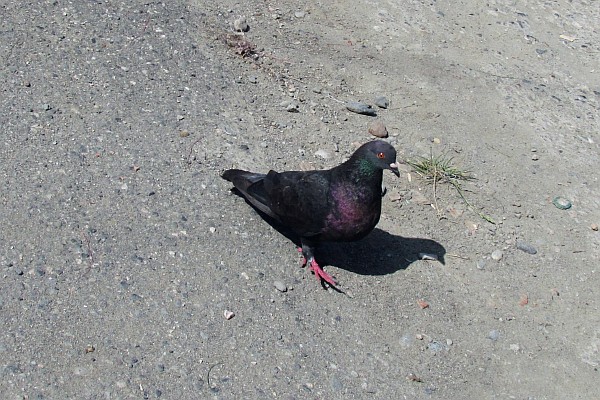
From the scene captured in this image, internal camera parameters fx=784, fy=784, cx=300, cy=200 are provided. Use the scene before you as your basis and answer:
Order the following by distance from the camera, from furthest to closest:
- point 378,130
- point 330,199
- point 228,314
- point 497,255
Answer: point 378,130 → point 497,255 → point 330,199 → point 228,314

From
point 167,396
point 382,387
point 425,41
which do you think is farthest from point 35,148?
point 425,41

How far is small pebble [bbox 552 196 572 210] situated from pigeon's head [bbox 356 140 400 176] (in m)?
2.16

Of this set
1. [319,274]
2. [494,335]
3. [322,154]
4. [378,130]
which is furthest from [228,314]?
[378,130]

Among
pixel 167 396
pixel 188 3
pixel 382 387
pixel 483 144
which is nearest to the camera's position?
A: pixel 167 396

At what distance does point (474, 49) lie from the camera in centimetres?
865

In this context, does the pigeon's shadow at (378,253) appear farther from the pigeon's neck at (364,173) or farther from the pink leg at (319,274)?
the pigeon's neck at (364,173)

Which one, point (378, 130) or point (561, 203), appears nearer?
point (561, 203)

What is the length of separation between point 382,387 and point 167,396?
1.38 metres

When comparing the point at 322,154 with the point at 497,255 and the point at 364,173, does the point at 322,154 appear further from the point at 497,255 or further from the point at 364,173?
the point at 497,255

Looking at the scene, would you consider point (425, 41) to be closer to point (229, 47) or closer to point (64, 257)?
point (229, 47)

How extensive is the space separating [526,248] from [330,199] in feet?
6.20

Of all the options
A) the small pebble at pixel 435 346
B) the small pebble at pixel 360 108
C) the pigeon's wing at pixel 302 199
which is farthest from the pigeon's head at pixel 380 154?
the small pebble at pixel 360 108

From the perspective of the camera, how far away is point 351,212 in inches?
212

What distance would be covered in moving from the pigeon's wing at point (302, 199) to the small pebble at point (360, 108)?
1.78 meters
